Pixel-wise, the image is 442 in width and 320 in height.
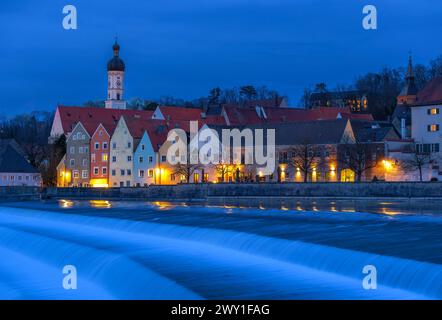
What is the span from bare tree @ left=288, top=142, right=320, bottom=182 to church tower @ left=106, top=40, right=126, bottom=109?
2875 inches

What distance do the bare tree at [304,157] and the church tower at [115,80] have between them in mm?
73024

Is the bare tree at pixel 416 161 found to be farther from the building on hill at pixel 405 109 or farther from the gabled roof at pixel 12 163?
the gabled roof at pixel 12 163

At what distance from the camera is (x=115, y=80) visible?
152 meters

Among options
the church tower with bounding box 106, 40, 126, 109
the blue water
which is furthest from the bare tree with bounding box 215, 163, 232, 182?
the church tower with bounding box 106, 40, 126, 109

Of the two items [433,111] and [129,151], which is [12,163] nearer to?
[129,151]

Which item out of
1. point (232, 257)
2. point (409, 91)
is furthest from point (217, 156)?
point (232, 257)

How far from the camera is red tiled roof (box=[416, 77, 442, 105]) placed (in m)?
76.9

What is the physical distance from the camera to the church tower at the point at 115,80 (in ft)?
498

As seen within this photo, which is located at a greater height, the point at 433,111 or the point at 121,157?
the point at 433,111

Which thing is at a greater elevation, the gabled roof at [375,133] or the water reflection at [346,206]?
the gabled roof at [375,133]

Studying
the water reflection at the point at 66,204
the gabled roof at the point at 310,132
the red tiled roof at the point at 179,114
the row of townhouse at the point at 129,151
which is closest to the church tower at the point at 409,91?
the row of townhouse at the point at 129,151

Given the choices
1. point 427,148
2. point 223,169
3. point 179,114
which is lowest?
point 223,169

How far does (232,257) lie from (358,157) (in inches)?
1943
